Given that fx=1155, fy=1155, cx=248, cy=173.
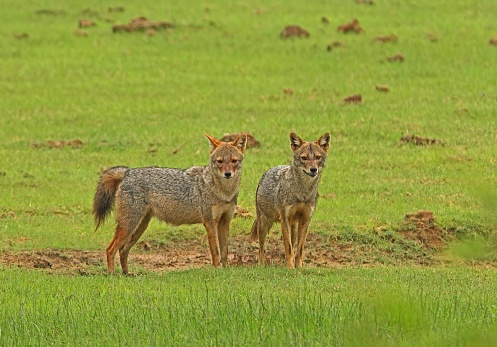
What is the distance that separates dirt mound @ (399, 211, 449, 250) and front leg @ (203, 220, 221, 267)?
3163 mm

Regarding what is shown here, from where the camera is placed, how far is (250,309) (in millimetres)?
9984

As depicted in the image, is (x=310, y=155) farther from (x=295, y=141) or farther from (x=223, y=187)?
(x=223, y=187)

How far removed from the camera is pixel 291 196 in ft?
47.5

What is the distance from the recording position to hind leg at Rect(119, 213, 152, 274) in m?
14.6

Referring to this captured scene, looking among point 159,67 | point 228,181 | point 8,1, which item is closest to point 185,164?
point 228,181

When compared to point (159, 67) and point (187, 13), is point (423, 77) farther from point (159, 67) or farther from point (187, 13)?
point (187, 13)

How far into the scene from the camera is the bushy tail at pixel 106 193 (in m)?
14.9

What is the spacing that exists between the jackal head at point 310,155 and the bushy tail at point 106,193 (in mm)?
2225

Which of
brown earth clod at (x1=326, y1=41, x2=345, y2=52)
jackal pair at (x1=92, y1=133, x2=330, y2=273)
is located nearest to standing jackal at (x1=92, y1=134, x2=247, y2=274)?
jackal pair at (x1=92, y1=133, x2=330, y2=273)

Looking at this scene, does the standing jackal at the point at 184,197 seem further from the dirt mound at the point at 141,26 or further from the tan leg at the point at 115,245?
the dirt mound at the point at 141,26

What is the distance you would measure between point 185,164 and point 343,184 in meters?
2.95

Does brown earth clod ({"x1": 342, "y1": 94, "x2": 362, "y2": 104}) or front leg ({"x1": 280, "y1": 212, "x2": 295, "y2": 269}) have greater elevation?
brown earth clod ({"x1": 342, "y1": 94, "x2": 362, "y2": 104})

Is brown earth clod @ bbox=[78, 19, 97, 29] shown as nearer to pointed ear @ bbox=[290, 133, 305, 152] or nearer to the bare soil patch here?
the bare soil patch

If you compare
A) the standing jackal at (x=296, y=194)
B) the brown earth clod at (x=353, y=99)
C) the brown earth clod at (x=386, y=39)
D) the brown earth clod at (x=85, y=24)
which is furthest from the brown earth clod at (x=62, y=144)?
the brown earth clod at (x=386, y=39)
